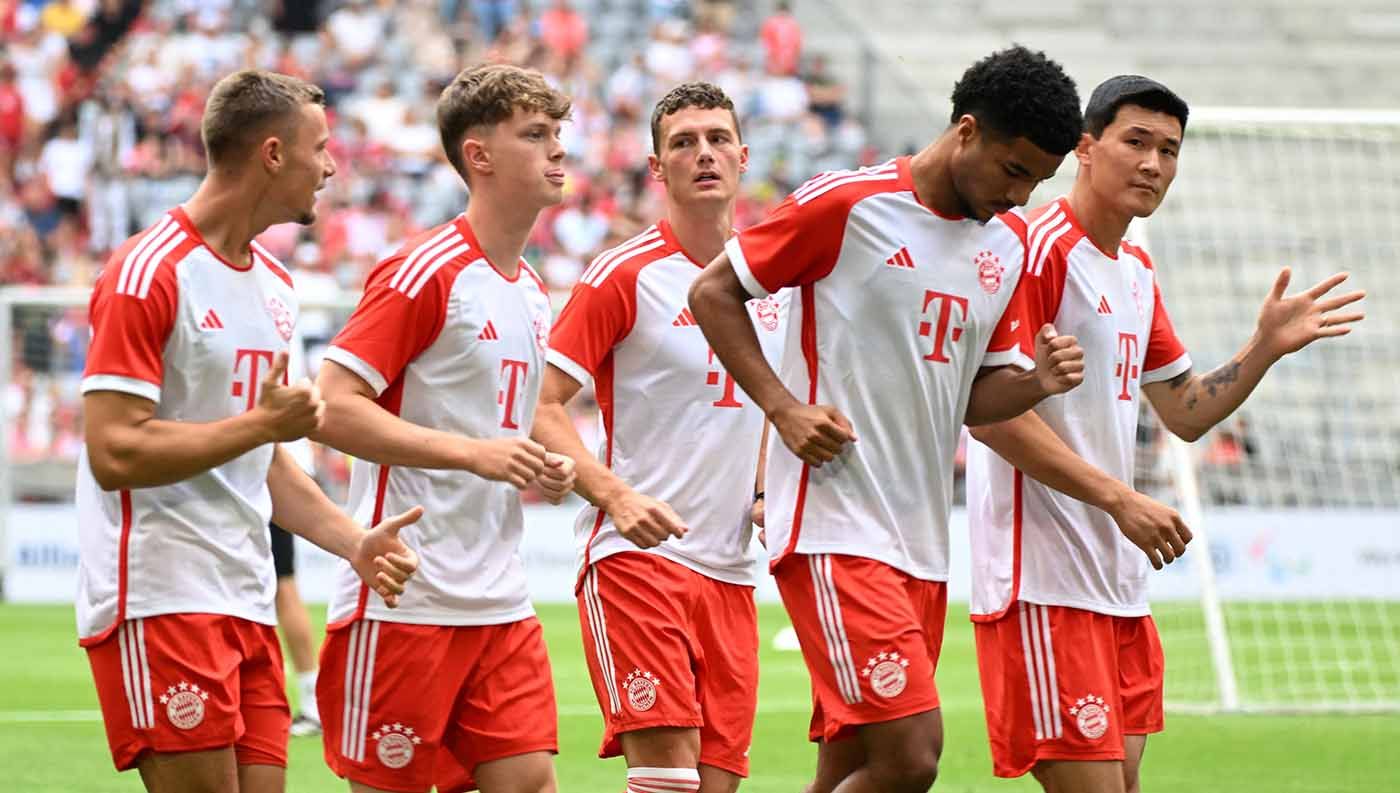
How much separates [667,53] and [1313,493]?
13.0 meters

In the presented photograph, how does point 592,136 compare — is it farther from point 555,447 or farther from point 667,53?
point 555,447

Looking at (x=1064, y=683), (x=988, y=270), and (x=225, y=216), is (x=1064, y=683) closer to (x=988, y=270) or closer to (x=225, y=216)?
(x=988, y=270)

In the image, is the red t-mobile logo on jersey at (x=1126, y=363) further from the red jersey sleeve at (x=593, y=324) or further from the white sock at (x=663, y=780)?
the white sock at (x=663, y=780)

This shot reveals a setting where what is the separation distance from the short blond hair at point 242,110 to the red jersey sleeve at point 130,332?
1.27 ft

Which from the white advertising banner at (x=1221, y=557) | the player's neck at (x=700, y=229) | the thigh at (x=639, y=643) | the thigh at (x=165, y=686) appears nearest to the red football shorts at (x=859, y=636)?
the thigh at (x=639, y=643)

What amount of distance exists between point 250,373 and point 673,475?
5.65 ft

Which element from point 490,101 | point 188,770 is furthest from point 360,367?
point 188,770

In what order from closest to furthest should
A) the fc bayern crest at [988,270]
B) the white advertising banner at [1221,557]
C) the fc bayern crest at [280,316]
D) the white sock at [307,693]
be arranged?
1. the fc bayern crest at [280,316]
2. the fc bayern crest at [988,270]
3. the white sock at [307,693]
4. the white advertising banner at [1221,557]

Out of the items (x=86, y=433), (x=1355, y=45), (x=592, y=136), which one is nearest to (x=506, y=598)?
(x=86, y=433)

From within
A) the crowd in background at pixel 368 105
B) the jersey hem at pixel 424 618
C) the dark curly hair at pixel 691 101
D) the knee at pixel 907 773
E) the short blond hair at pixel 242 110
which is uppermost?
the crowd in background at pixel 368 105

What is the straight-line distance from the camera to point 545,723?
5621 millimetres

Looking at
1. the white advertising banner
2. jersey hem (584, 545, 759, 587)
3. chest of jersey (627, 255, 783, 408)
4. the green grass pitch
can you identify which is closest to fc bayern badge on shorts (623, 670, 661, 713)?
jersey hem (584, 545, 759, 587)

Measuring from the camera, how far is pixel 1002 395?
5695mm

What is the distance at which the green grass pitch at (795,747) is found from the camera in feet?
30.3
